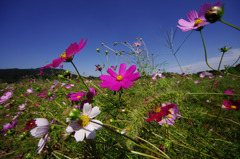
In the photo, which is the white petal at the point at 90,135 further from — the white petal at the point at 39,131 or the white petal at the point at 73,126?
the white petal at the point at 39,131

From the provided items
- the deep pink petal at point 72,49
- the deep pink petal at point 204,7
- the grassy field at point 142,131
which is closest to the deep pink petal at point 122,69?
the grassy field at point 142,131

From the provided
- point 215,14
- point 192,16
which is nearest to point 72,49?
point 215,14

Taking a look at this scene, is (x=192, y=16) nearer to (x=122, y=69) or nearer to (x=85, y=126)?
(x=122, y=69)

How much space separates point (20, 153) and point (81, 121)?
3.90 ft

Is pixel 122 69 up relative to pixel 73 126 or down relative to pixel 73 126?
up

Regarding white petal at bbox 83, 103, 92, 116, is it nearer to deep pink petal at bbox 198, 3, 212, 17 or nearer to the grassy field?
the grassy field

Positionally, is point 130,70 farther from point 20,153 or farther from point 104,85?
point 20,153

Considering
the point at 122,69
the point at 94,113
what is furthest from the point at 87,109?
the point at 122,69

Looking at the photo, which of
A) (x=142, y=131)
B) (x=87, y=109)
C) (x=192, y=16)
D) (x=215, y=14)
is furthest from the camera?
(x=142, y=131)

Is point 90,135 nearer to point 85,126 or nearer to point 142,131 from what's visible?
point 85,126

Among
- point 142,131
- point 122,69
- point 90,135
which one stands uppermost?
point 122,69

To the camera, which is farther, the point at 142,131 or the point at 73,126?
the point at 142,131

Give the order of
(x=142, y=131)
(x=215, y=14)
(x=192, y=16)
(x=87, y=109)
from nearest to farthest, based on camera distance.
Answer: (x=215, y=14) < (x=87, y=109) < (x=192, y=16) < (x=142, y=131)

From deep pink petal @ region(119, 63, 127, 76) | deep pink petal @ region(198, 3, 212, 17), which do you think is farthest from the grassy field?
deep pink petal @ region(198, 3, 212, 17)
